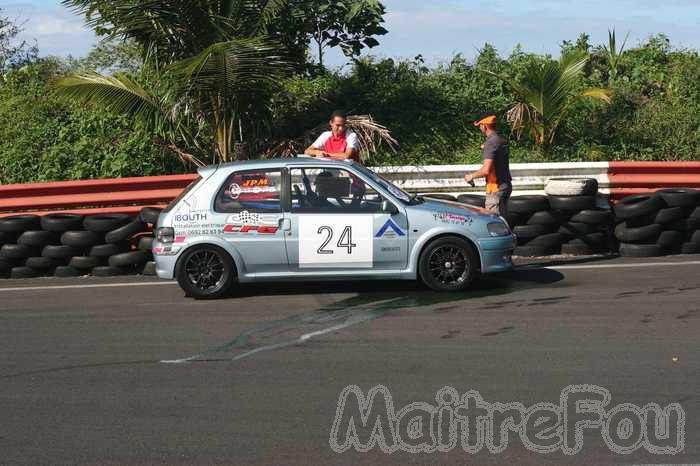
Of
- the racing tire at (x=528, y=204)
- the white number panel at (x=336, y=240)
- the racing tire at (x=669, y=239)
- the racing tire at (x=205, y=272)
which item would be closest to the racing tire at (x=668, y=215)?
the racing tire at (x=669, y=239)

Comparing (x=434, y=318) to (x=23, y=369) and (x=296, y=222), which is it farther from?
(x=23, y=369)

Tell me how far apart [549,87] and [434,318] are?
8270 millimetres

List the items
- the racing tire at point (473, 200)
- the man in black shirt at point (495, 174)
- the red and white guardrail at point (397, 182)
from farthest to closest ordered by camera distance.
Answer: the red and white guardrail at point (397, 182) < the racing tire at point (473, 200) < the man in black shirt at point (495, 174)

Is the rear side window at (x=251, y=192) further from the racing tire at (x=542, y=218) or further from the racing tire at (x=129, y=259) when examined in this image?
the racing tire at (x=542, y=218)

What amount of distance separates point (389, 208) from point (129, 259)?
3.79m

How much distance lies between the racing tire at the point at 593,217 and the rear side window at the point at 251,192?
4.26 meters

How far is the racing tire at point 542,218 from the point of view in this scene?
42.3 feet

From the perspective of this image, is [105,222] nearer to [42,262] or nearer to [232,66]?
[42,262]

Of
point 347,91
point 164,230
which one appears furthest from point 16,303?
point 347,91

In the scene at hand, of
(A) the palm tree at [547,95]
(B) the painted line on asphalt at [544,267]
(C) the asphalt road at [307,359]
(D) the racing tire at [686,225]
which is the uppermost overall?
(A) the palm tree at [547,95]

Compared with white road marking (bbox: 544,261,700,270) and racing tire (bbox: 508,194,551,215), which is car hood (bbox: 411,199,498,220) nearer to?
white road marking (bbox: 544,261,700,270)

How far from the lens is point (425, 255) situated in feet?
34.8

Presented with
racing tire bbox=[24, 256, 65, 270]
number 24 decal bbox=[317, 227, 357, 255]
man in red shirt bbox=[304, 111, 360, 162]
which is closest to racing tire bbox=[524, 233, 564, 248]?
man in red shirt bbox=[304, 111, 360, 162]

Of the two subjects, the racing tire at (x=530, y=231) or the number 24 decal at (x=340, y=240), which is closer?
the number 24 decal at (x=340, y=240)
